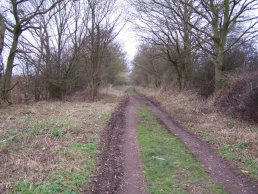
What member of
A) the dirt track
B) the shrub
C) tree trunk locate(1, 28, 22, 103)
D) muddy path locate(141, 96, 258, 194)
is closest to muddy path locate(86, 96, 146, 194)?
the dirt track

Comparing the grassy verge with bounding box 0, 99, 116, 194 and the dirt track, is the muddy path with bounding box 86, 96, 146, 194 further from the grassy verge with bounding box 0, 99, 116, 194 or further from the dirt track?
the grassy verge with bounding box 0, 99, 116, 194

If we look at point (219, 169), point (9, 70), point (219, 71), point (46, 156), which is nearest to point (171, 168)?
point (219, 169)

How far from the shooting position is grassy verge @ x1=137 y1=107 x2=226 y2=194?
6230 mm

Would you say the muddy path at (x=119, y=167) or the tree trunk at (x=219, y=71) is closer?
the muddy path at (x=119, y=167)

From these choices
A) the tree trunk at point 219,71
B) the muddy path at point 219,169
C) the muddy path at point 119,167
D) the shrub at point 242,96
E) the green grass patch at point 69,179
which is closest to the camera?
the green grass patch at point 69,179

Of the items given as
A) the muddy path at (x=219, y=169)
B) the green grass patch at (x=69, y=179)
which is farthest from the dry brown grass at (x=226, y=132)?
the green grass patch at (x=69, y=179)

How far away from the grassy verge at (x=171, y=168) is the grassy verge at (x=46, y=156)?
1.54m

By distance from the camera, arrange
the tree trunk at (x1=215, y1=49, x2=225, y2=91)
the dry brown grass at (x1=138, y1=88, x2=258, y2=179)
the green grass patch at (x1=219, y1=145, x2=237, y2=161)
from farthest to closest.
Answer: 1. the tree trunk at (x1=215, y1=49, x2=225, y2=91)
2. the green grass patch at (x1=219, y1=145, x2=237, y2=161)
3. the dry brown grass at (x1=138, y1=88, x2=258, y2=179)

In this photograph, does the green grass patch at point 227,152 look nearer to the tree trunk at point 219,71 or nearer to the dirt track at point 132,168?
the dirt track at point 132,168

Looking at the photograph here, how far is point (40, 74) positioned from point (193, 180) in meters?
20.0

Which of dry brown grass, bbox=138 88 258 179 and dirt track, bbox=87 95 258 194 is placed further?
dry brown grass, bbox=138 88 258 179

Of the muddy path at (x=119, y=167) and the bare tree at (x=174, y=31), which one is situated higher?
the bare tree at (x=174, y=31)

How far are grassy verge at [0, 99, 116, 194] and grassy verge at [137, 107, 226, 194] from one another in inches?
60.6

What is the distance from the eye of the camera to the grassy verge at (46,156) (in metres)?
5.92
